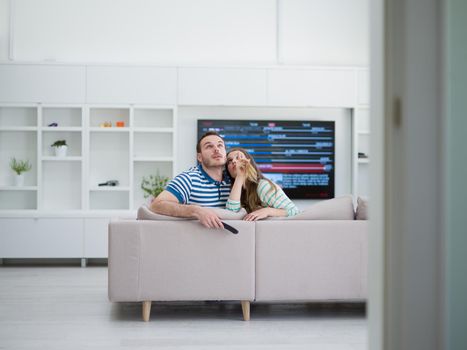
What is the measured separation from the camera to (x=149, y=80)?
632 cm

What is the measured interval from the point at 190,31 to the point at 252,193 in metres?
3.35

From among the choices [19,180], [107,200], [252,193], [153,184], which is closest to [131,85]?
[153,184]

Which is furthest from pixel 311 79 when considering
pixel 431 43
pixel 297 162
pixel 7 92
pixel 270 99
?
pixel 431 43

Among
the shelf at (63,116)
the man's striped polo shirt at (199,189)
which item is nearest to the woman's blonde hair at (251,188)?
the man's striped polo shirt at (199,189)

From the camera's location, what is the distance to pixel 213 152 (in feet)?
12.6

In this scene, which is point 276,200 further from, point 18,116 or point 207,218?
point 18,116

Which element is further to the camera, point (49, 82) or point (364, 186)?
point (364, 186)

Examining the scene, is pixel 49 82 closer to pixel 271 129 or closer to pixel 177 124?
pixel 177 124

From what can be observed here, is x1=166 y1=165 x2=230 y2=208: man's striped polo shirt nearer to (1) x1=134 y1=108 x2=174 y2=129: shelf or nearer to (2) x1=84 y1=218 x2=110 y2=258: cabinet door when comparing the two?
(2) x1=84 y1=218 x2=110 y2=258: cabinet door

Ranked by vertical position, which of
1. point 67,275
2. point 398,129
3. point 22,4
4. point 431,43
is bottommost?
point 67,275

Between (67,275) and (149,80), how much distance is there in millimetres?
2110

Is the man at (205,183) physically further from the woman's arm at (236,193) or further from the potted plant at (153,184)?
the potted plant at (153,184)

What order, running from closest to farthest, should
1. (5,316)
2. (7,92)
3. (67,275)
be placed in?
1. (5,316)
2. (67,275)
3. (7,92)

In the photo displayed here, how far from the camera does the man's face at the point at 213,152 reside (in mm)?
3852
